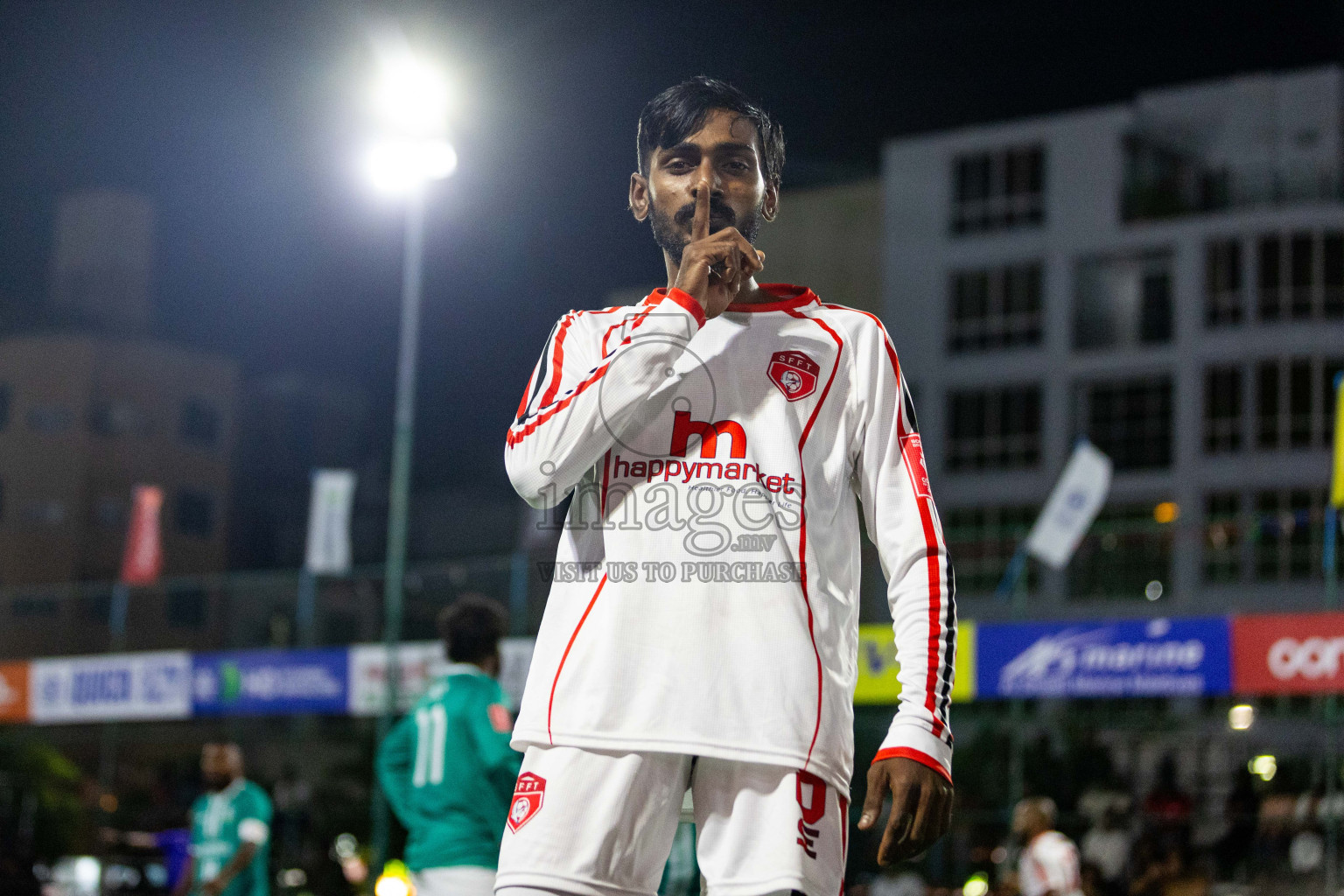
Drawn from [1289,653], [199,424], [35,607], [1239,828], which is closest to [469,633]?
[1289,653]

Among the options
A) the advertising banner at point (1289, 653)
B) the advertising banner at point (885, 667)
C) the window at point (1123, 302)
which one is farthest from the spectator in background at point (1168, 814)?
the window at point (1123, 302)

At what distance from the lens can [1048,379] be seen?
33906 millimetres

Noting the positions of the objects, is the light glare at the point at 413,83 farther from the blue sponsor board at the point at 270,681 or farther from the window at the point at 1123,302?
the window at the point at 1123,302

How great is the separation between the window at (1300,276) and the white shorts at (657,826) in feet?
105

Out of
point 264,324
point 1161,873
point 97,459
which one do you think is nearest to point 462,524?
point 264,324

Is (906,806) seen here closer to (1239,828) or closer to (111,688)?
(1239,828)

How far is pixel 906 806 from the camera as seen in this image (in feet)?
6.42

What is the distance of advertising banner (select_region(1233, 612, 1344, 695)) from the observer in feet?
34.7

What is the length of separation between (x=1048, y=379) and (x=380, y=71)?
29957 mm

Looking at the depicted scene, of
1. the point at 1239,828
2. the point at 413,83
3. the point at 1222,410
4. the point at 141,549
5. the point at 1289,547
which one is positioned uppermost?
the point at 1222,410

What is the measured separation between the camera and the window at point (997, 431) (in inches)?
1334

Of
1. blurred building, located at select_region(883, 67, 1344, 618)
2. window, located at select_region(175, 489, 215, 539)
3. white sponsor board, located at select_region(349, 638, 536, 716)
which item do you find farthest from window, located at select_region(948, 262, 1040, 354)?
white sponsor board, located at select_region(349, 638, 536, 716)

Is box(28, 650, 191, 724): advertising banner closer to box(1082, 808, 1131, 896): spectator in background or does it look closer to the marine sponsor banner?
the marine sponsor banner

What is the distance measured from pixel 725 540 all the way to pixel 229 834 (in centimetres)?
628
